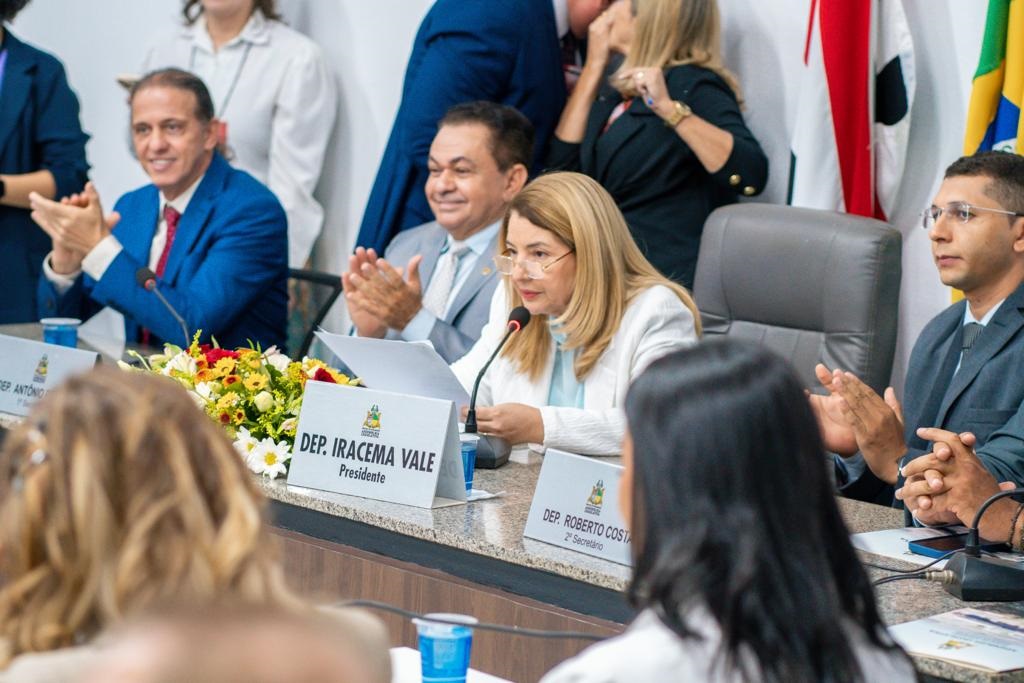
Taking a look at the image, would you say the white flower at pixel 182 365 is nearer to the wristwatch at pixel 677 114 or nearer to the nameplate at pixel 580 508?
the nameplate at pixel 580 508

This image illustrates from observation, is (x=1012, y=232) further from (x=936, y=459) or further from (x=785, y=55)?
(x=785, y=55)

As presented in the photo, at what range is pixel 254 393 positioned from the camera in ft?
8.20

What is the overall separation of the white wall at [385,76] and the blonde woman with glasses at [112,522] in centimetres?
309

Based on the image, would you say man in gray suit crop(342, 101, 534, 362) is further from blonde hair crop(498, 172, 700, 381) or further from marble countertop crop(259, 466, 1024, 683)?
marble countertop crop(259, 466, 1024, 683)

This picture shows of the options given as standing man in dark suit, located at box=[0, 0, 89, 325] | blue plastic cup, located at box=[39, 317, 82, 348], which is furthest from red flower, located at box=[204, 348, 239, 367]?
standing man in dark suit, located at box=[0, 0, 89, 325]

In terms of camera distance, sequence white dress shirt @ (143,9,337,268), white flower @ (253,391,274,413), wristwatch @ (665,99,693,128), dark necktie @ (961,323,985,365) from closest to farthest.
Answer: white flower @ (253,391,274,413), dark necktie @ (961,323,985,365), wristwatch @ (665,99,693,128), white dress shirt @ (143,9,337,268)

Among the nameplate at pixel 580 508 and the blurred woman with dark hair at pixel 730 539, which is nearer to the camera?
the blurred woman with dark hair at pixel 730 539

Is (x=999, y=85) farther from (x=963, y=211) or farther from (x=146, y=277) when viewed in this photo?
(x=146, y=277)

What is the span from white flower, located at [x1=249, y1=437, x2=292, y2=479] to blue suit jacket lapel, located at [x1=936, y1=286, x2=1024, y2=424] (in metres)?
1.18

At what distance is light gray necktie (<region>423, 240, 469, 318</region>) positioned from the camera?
3.49 m

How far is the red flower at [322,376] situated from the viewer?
99.1 inches

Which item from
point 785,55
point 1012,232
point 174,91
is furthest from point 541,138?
point 1012,232

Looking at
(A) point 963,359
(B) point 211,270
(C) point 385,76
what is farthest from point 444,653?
(C) point 385,76

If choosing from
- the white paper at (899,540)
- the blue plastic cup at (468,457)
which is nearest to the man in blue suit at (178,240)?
the blue plastic cup at (468,457)
